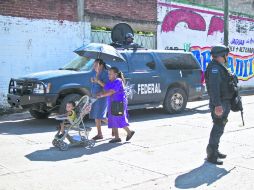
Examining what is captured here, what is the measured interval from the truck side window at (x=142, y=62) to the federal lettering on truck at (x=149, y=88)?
43 cm

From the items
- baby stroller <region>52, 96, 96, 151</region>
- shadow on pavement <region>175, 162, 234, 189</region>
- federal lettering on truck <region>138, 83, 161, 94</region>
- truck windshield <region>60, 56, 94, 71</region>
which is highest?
truck windshield <region>60, 56, 94, 71</region>

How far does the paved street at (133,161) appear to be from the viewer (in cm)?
583

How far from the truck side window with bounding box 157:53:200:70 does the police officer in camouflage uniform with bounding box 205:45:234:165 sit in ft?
19.0

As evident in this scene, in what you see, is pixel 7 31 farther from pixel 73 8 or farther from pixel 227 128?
pixel 227 128

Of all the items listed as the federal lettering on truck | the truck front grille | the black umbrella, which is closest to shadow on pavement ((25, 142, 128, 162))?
the black umbrella

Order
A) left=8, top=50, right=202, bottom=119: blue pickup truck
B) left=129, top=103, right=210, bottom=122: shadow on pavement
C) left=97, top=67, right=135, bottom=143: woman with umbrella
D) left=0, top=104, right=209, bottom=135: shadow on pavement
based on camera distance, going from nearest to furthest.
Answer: left=97, top=67, right=135, bottom=143: woman with umbrella < left=0, top=104, right=209, bottom=135: shadow on pavement < left=8, top=50, right=202, bottom=119: blue pickup truck < left=129, top=103, right=210, bottom=122: shadow on pavement

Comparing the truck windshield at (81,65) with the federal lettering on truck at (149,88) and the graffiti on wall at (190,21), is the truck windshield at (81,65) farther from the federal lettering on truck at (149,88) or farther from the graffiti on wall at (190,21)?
the graffiti on wall at (190,21)

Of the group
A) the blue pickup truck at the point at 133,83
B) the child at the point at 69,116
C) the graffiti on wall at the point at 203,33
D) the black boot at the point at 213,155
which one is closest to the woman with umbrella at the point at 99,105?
the child at the point at 69,116

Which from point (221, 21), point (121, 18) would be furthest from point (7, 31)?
point (221, 21)

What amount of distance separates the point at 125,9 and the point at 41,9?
340 cm

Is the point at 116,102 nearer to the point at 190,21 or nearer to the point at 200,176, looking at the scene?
the point at 200,176

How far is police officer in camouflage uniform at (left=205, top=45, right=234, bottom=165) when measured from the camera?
650 centimetres

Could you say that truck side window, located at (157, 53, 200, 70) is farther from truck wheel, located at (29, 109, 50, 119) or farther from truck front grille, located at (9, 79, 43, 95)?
truck front grille, located at (9, 79, 43, 95)

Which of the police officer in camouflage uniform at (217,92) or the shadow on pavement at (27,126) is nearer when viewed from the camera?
the police officer in camouflage uniform at (217,92)
